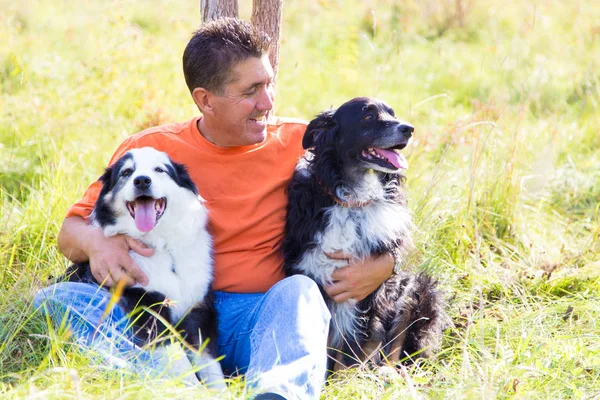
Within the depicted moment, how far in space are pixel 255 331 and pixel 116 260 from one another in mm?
681

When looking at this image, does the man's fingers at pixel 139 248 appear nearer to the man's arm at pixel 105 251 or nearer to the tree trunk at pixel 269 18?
the man's arm at pixel 105 251

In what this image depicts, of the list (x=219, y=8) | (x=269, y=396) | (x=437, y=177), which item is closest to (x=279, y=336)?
(x=269, y=396)

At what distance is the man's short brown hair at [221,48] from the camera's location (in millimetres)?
3166

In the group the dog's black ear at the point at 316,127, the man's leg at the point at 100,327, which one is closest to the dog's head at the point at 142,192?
the man's leg at the point at 100,327

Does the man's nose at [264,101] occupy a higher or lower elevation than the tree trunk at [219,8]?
lower

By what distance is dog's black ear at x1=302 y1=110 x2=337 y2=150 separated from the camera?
10.6 ft

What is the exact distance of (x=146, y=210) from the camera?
2855mm

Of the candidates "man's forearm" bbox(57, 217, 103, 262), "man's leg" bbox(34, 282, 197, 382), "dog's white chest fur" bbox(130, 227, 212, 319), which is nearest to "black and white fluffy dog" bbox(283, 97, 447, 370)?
"dog's white chest fur" bbox(130, 227, 212, 319)

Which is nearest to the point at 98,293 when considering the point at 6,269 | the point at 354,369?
the point at 6,269

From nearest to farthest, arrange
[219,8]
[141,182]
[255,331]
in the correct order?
[141,182], [255,331], [219,8]

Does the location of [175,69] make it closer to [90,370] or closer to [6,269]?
[6,269]

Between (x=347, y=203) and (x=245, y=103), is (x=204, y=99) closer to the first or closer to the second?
(x=245, y=103)

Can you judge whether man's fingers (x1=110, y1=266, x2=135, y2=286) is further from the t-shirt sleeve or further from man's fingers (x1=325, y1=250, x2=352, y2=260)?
man's fingers (x1=325, y1=250, x2=352, y2=260)

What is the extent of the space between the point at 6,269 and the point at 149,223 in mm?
1225
